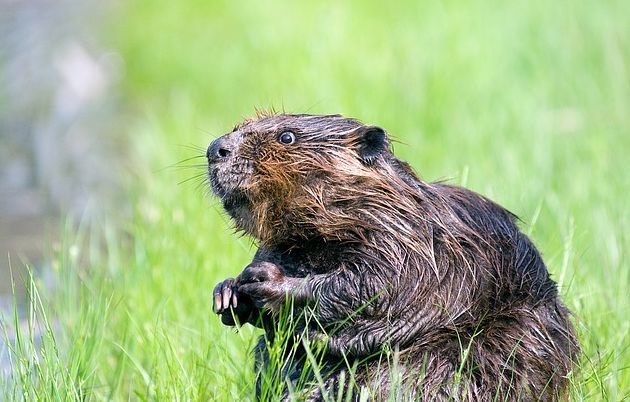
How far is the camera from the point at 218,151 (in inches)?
133

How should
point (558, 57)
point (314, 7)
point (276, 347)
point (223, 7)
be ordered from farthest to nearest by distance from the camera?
point (223, 7), point (314, 7), point (558, 57), point (276, 347)

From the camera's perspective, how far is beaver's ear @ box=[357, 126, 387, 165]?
3.40m

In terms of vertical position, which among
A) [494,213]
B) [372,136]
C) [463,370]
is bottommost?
[463,370]

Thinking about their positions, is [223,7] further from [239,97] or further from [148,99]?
[239,97]

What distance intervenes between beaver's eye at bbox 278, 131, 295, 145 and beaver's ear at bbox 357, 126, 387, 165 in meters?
0.19

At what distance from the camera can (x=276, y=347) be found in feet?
10.3

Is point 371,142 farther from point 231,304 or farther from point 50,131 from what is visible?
point 50,131

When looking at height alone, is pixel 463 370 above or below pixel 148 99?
below

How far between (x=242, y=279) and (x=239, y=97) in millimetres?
5103

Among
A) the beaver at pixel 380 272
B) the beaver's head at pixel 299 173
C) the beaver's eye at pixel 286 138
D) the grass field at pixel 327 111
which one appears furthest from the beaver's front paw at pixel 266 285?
the beaver's eye at pixel 286 138

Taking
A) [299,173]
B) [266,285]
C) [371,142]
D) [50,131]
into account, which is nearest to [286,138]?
[299,173]

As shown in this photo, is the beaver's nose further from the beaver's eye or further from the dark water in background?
the dark water in background

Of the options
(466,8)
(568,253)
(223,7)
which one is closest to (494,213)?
(568,253)

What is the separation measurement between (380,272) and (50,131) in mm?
5952
